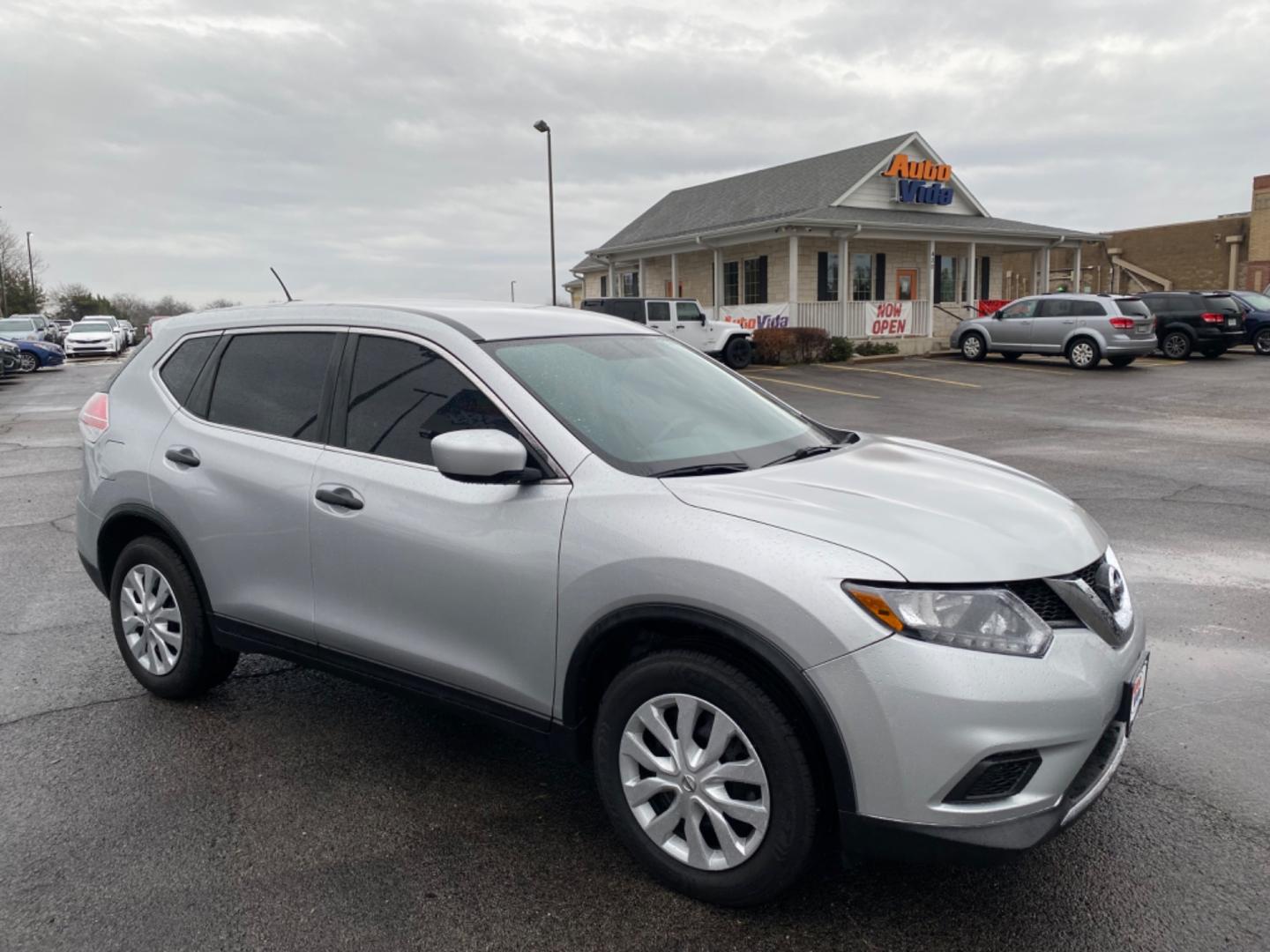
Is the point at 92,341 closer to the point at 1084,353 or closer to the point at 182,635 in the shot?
the point at 1084,353

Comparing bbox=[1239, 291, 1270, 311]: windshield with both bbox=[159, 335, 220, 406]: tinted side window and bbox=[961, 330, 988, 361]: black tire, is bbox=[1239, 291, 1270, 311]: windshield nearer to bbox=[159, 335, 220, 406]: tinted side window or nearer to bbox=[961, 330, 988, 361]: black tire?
bbox=[961, 330, 988, 361]: black tire

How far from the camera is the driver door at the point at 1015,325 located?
2458cm

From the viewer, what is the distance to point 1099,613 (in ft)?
8.92

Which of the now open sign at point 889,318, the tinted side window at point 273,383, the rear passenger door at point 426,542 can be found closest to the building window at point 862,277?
the now open sign at point 889,318

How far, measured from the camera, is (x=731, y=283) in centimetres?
3180

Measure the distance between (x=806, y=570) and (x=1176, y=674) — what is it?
9.88 ft

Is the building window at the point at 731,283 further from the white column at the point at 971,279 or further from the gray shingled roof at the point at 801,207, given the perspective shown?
the white column at the point at 971,279

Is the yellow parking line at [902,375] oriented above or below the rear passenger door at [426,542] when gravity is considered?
below

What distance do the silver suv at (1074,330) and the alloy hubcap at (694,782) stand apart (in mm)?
22991

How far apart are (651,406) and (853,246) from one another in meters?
27.3

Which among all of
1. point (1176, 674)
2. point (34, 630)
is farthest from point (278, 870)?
point (1176, 674)

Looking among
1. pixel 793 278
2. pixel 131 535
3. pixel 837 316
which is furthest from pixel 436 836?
pixel 837 316

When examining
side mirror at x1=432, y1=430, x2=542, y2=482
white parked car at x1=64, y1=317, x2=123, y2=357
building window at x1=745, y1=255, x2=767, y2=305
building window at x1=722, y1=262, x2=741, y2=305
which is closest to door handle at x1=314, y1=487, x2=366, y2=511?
side mirror at x1=432, y1=430, x2=542, y2=482

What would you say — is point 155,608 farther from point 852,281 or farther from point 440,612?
point 852,281
